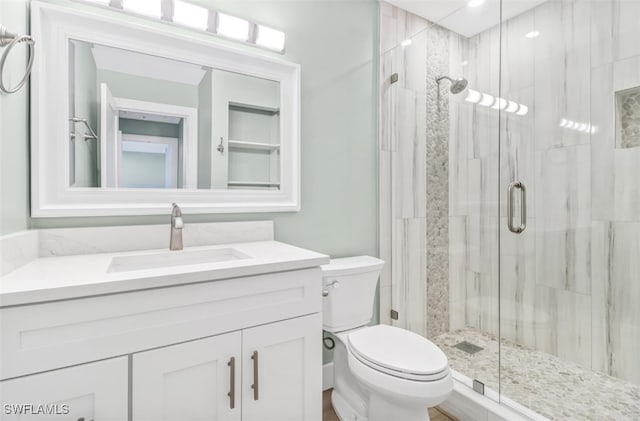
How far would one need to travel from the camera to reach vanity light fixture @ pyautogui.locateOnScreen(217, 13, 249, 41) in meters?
1.53

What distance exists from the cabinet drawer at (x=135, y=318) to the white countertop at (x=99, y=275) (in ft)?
0.09

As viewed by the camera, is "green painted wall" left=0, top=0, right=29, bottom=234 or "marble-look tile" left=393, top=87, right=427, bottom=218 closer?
"green painted wall" left=0, top=0, right=29, bottom=234

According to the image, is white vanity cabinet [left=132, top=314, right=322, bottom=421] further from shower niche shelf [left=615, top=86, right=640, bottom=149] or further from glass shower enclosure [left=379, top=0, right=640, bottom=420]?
shower niche shelf [left=615, top=86, right=640, bottom=149]

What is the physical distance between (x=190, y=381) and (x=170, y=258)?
1.73 feet

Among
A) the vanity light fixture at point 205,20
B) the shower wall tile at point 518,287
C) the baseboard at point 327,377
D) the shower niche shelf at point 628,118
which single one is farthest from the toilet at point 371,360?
the shower niche shelf at point 628,118

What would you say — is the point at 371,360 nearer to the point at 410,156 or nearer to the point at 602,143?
the point at 410,156

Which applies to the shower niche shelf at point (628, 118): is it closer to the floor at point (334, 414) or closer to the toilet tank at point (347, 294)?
the toilet tank at point (347, 294)

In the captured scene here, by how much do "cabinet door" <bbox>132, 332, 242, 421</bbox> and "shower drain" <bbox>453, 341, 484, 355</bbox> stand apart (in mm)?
1591

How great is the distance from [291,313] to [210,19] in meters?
1.41

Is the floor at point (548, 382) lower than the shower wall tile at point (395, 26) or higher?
lower

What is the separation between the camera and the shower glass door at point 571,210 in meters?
1.67

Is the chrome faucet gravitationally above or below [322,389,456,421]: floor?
above

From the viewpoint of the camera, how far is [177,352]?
94 centimetres

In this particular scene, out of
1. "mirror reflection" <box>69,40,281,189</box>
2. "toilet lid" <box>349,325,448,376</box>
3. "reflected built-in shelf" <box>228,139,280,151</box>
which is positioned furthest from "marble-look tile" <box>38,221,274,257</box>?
"toilet lid" <box>349,325,448,376</box>
